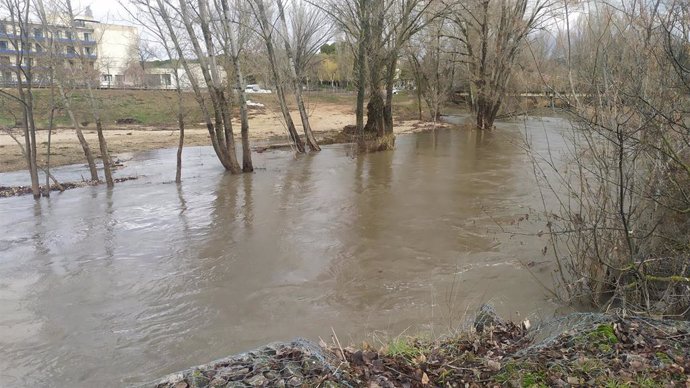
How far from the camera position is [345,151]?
23203 millimetres

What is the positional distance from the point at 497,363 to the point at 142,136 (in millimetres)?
34402

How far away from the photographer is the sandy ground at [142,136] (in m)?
24.5

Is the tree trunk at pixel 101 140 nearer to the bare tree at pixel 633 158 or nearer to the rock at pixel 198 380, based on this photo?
the bare tree at pixel 633 158

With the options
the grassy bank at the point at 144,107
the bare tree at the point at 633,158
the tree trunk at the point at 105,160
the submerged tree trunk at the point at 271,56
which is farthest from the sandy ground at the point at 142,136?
the bare tree at the point at 633,158

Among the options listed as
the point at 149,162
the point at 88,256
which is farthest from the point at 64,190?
the point at 88,256

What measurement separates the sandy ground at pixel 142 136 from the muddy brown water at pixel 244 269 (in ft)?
34.8

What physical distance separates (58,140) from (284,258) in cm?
2797

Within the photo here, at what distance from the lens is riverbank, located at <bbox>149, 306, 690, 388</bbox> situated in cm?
292

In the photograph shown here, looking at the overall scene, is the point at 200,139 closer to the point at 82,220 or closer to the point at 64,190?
the point at 64,190

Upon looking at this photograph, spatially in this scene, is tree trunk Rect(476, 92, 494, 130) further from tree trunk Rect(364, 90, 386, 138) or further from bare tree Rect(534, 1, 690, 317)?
bare tree Rect(534, 1, 690, 317)

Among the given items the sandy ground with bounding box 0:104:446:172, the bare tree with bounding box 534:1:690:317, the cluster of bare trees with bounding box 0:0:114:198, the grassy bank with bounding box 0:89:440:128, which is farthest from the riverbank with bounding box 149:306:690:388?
the grassy bank with bounding box 0:89:440:128

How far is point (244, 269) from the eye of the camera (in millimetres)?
7832

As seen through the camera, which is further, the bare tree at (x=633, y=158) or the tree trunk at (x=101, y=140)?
the tree trunk at (x=101, y=140)

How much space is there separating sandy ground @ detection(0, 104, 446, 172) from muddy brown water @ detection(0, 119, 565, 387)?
10.6 meters
